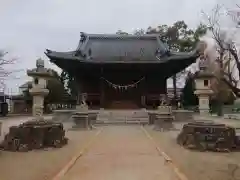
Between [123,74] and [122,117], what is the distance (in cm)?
790

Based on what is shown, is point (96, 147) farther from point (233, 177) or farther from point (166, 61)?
point (166, 61)

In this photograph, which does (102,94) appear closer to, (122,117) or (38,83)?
(122,117)

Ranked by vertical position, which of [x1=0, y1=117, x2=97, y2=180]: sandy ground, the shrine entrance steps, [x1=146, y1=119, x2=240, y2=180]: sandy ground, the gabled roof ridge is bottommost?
[x1=146, y1=119, x2=240, y2=180]: sandy ground

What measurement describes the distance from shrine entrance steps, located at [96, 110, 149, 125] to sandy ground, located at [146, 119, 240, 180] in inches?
682

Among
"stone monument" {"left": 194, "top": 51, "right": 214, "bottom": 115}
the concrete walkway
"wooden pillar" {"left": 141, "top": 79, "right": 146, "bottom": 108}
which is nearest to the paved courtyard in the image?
the concrete walkway

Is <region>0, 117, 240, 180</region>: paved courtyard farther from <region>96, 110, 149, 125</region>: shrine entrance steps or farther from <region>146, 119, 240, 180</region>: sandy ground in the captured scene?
<region>96, 110, 149, 125</region>: shrine entrance steps

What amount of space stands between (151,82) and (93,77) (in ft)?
20.9

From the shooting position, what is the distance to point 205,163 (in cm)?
1073

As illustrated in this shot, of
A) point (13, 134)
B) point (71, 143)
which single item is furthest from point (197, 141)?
point (13, 134)

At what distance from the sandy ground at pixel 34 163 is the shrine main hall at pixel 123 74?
24.6m

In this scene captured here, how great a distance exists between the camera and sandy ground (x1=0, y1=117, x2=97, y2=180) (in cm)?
895

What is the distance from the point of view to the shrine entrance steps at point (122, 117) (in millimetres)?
31516

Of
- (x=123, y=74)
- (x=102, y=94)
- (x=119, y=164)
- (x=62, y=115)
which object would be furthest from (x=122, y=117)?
(x=119, y=164)

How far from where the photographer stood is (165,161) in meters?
11.0
